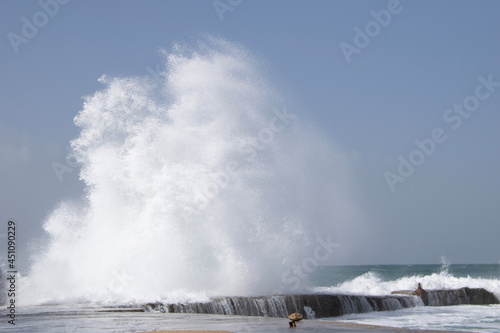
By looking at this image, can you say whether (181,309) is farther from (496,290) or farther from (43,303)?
(496,290)

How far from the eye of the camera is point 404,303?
93.8ft

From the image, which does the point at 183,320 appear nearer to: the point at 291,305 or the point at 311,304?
the point at 291,305

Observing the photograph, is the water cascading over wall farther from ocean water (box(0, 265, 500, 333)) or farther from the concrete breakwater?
ocean water (box(0, 265, 500, 333))

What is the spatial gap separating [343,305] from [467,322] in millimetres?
5489

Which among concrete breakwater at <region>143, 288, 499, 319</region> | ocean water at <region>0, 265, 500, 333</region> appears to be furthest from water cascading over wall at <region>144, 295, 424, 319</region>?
ocean water at <region>0, 265, 500, 333</region>

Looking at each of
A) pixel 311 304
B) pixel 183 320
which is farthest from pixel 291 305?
pixel 183 320

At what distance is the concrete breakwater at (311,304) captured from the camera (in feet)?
65.6

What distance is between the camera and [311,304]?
2319cm

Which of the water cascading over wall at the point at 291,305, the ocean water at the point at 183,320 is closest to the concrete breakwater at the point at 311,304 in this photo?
the water cascading over wall at the point at 291,305

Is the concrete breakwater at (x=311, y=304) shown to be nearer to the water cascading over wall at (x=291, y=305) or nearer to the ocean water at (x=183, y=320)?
the water cascading over wall at (x=291, y=305)

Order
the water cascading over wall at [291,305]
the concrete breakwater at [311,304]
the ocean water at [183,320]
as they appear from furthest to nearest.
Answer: the concrete breakwater at [311,304], the water cascading over wall at [291,305], the ocean water at [183,320]

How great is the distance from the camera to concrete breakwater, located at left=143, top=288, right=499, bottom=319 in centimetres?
2001

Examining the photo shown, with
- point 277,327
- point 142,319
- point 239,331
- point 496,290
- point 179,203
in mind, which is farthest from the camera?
point 496,290

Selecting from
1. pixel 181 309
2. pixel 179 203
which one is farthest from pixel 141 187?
pixel 181 309
